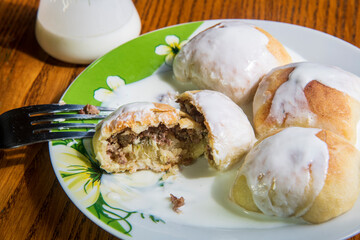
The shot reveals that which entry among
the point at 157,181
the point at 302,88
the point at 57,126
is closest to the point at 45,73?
the point at 57,126

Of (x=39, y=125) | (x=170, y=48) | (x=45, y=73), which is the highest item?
(x=170, y=48)

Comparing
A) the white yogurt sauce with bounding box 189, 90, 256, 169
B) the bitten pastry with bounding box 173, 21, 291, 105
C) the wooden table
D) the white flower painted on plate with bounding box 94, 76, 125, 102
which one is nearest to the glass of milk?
the wooden table

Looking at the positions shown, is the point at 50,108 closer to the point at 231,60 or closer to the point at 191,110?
the point at 191,110

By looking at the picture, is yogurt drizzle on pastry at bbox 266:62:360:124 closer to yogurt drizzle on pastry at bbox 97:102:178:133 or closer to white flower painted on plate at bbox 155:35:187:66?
yogurt drizzle on pastry at bbox 97:102:178:133

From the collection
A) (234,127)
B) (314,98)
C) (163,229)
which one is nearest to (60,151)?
(163,229)

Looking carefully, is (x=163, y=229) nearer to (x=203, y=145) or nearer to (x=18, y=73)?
(x=203, y=145)
